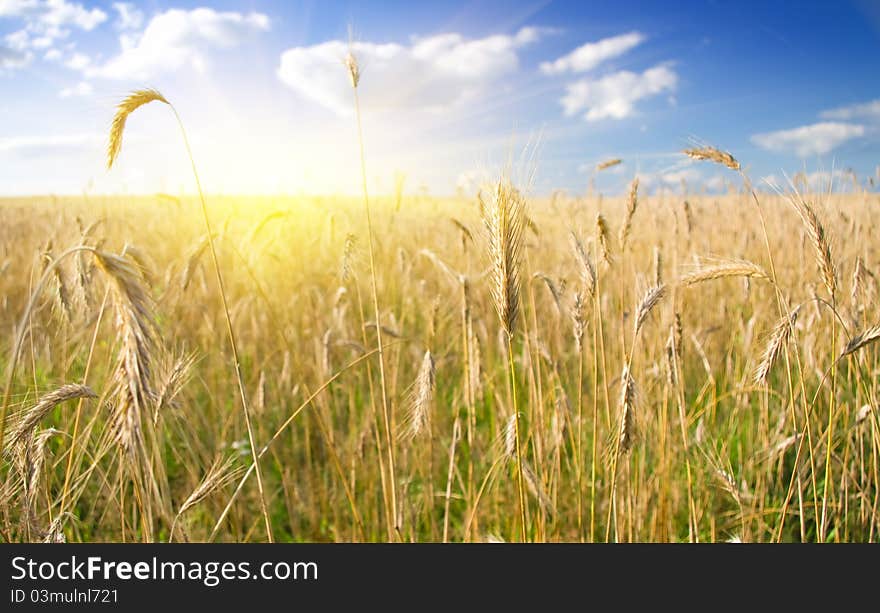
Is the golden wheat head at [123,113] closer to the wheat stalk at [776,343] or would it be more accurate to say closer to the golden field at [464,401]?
the golden field at [464,401]

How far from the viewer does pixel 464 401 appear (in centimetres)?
291

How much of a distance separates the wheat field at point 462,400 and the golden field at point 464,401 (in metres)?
0.02

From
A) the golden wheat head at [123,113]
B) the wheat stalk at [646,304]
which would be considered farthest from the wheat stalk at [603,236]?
the golden wheat head at [123,113]

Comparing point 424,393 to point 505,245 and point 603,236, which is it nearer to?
point 505,245

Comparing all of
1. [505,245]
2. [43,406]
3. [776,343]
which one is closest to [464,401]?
[776,343]

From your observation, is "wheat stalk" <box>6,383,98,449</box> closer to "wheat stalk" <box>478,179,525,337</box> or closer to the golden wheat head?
the golden wheat head

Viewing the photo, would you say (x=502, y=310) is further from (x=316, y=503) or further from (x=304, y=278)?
(x=304, y=278)

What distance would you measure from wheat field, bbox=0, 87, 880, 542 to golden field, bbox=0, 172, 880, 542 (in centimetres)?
2

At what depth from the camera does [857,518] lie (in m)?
2.19

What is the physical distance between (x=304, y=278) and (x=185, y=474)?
6.65 feet

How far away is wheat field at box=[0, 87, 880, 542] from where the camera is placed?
1360 mm

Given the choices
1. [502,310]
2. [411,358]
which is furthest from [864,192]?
[502,310]

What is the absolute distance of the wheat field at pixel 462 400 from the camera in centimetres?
136

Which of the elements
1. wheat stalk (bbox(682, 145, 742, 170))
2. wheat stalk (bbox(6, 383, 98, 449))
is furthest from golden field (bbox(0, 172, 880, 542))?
wheat stalk (bbox(682, 145, 742, 170))
